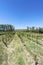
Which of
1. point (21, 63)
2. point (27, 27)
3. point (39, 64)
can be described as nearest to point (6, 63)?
point (21, 63)

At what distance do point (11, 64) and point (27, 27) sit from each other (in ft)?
226

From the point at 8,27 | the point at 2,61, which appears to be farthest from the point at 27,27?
the point at 2,61

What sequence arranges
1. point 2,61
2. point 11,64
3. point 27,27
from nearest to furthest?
point 11,64
point 2,61
point 27,27

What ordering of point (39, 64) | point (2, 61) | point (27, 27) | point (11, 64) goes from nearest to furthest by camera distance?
point (39, 64), point (11, 64), point (2, 61), point (27, 27)

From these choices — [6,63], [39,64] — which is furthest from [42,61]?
[6,63]

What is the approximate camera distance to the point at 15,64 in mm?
11664

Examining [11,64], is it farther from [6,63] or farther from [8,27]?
[8,27]

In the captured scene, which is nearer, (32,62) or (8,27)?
(32,62)

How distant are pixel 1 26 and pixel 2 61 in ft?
235

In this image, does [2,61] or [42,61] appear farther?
[2,61]

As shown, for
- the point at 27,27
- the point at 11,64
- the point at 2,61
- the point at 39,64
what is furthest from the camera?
the point at 27,27

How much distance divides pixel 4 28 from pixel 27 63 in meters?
71.7

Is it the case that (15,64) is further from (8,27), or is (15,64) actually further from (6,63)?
(8,27)

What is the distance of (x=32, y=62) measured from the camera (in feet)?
38.4
